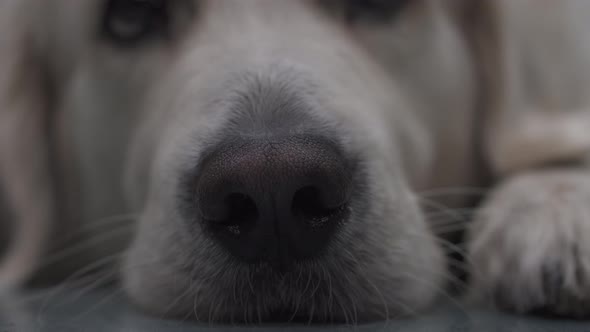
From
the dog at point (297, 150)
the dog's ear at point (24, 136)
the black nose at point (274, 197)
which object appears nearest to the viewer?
the black nose at point (274, 197)

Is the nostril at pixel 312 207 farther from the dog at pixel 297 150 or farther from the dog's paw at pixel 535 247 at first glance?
the dog's paw at pixel 535 247

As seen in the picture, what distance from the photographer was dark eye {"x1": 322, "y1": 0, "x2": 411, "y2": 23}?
219cm

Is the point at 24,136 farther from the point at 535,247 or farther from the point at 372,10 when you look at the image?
the point at 535,247

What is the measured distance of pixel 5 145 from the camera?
2.49 metres

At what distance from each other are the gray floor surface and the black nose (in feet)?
0.57

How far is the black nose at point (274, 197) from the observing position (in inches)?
53.0

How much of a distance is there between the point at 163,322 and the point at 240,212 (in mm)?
369

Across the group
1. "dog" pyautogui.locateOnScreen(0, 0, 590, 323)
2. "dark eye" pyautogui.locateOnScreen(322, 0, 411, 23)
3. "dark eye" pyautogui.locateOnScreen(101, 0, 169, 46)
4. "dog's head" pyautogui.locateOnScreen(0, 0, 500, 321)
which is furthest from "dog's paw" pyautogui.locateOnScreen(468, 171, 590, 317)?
"dark eye" pyautogui.locateOnScreen(101, 0, 169, 46)

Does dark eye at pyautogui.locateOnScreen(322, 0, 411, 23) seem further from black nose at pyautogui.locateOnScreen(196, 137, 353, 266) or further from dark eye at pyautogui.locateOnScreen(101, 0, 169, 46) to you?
black nose at pyautogui.locateOnScreen(196, 137, 353, 266)

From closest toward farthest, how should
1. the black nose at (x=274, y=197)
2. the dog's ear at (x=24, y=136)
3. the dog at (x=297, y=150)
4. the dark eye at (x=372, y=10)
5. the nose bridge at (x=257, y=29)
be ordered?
the black nose at (x=274, y=197) < the dog at (x=297, y=150) < the nose bridge at (x=257, y=29) < the dark eye at (x=372, y=10) < the dog's ear at (x=24, y=136)

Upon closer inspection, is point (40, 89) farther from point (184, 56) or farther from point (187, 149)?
point (187, 149)

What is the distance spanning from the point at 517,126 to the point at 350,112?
2.98 ft

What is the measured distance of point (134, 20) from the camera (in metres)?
2.21

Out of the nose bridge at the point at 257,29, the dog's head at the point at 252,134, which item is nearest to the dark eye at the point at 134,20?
the dog's head at the point at 252,134
